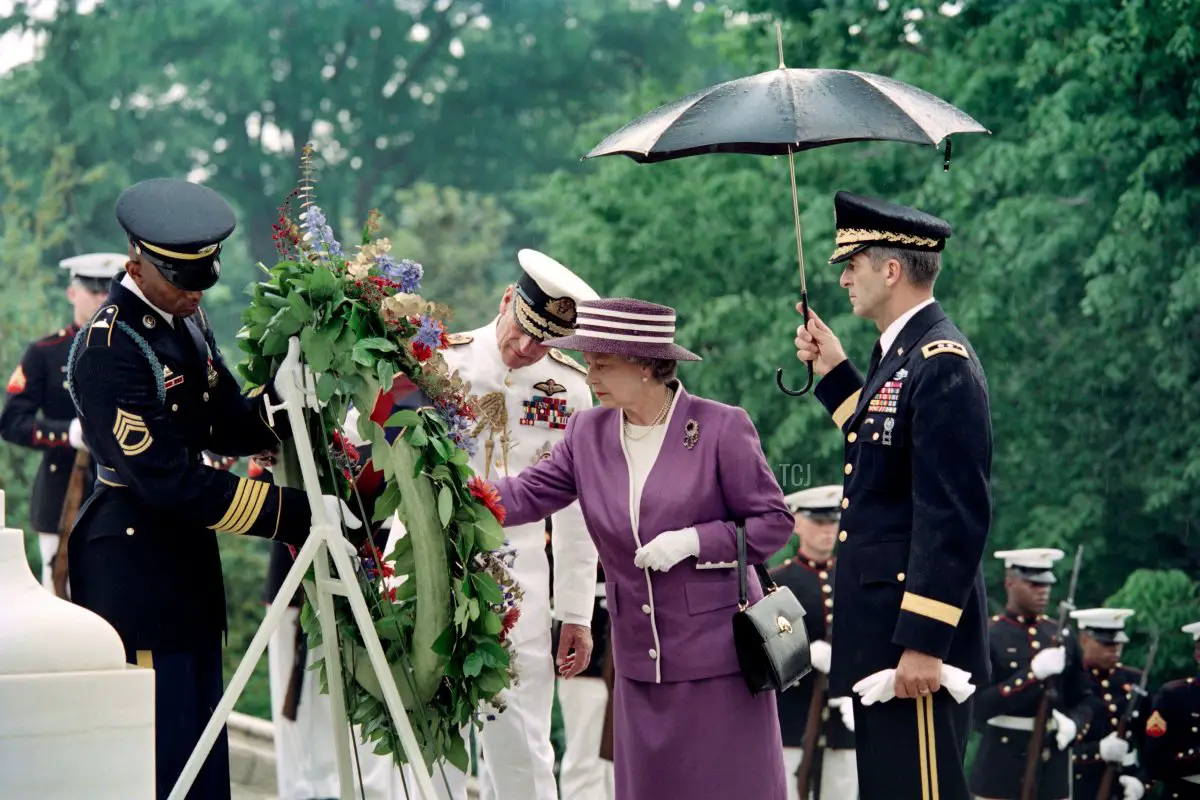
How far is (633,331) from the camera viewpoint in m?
5.10

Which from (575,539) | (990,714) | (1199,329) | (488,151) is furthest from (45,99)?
(575,539)

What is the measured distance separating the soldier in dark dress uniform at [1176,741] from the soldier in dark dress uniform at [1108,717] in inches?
7.9

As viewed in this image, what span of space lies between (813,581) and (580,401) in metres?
3.16

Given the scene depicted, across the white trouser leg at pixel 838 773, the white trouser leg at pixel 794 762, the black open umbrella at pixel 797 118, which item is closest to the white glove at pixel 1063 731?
the white trouser leg at pixel 838 773

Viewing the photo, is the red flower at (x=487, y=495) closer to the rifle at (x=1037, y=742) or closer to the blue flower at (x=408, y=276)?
the blue flower at (x=408, y=276)

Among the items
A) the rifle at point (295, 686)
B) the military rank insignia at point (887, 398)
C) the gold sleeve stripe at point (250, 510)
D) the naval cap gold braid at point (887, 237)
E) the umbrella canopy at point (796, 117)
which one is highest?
the umbrella canopy at point (796, 117)

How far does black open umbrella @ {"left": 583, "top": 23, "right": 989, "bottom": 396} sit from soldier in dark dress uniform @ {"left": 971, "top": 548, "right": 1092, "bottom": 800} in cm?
451

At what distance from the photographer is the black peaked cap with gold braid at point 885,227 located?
4.93 metres

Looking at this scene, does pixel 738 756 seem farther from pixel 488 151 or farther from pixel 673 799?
pixel 488 151

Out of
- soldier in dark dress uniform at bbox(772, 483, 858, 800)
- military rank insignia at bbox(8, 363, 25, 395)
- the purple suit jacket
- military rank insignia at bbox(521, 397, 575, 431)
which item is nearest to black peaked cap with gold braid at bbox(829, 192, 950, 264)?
the purple suit jacket

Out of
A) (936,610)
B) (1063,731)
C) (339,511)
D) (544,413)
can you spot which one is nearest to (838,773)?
(1063,731)

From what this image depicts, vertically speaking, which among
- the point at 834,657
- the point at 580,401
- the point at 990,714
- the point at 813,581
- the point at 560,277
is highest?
the point at 560,277

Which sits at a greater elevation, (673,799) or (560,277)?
(560,277)

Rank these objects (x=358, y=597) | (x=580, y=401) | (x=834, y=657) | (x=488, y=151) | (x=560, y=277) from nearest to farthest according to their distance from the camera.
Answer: (x=358, y=597), (x=834, y=657), (x=560, y=277), (x=580, y=401), (x=488, y=151)
